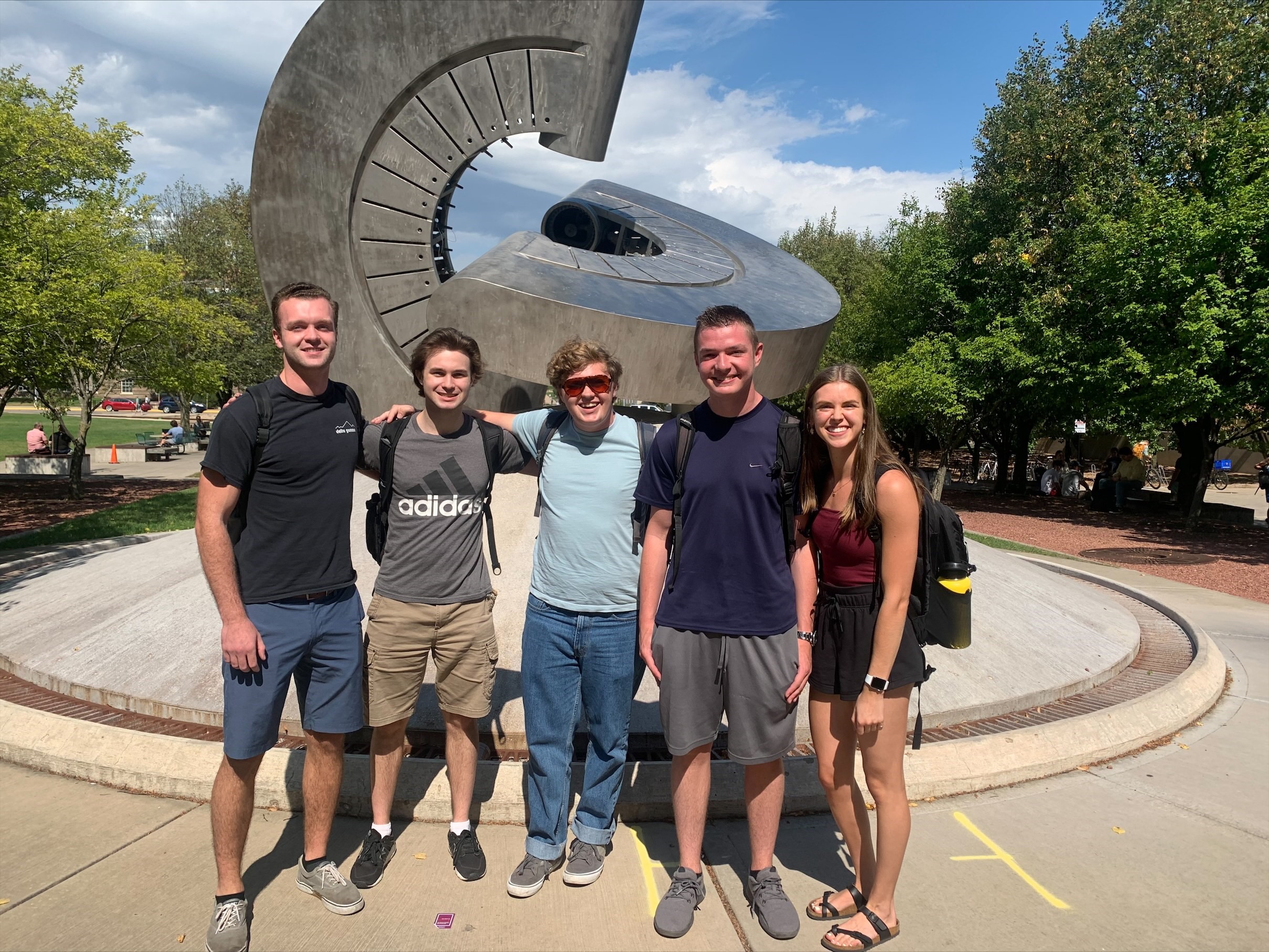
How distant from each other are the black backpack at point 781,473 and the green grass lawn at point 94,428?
28.6 meters

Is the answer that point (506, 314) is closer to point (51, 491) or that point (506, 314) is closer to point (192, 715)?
point (192, 715)

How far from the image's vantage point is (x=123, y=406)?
58188 mm

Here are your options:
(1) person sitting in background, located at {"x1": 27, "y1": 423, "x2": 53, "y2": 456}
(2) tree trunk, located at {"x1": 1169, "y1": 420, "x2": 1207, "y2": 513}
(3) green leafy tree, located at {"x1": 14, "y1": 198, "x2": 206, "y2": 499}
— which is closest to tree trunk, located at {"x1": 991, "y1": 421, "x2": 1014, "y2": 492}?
(2) tree trunk, located at {"x1": 1169, "y1": 420, "x2": 1207, "y2": 513}

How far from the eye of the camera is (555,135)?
23.7 feet

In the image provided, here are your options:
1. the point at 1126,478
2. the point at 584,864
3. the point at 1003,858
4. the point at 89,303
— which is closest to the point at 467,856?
the point at 584,864

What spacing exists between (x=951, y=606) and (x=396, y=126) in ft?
20.6

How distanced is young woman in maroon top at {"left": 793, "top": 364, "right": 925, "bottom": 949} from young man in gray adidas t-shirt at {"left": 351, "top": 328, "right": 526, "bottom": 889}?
4.03ft

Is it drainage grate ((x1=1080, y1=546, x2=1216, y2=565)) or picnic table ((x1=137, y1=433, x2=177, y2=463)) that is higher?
drainage grate ((x1=1080, y1=546, x2=1216, y2=565))

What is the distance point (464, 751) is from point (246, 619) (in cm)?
101

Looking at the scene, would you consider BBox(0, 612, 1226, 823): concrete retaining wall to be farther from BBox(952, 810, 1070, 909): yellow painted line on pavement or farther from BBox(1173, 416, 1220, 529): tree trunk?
BBox(1173, 416, 1220, 529): tree trunk

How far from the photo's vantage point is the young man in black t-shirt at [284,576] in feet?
8.80

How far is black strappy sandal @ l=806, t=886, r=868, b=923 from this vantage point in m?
Result: 2.93

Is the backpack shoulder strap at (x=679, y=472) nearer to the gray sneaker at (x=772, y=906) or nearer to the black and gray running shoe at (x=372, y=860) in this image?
the gray sneaker at (x=772, y=906)

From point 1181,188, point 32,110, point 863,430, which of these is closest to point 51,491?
point 32,110
